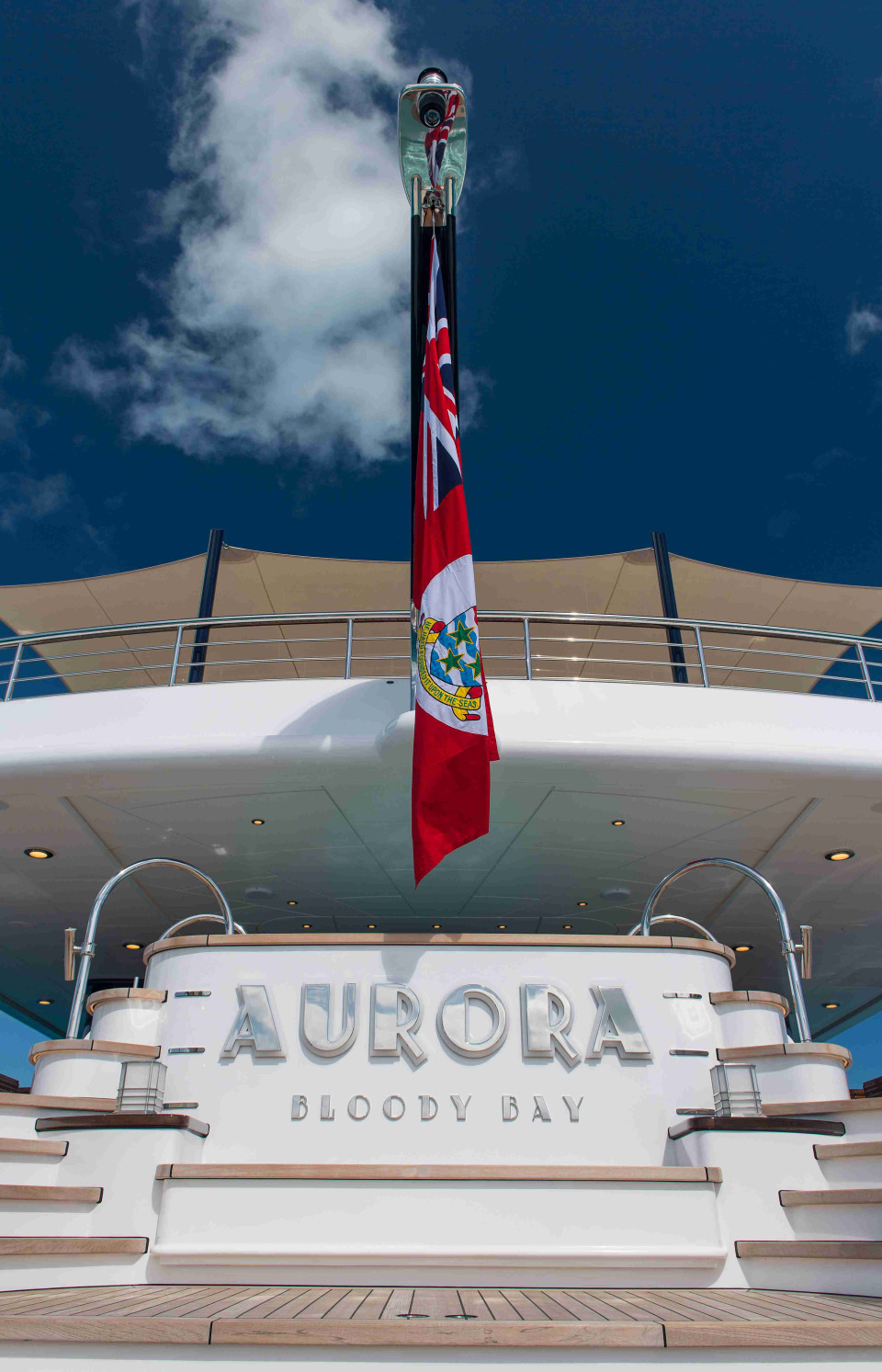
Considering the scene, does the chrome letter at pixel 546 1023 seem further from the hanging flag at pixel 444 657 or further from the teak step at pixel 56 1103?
the teak step at pixel 56 1103

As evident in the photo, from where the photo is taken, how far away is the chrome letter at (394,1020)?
135 inches

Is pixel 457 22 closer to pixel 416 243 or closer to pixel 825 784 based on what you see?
pixel 416 243

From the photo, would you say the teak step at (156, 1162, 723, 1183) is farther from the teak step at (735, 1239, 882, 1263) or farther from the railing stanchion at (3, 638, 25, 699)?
the railing stanchion at (3, 638, 25, 699)

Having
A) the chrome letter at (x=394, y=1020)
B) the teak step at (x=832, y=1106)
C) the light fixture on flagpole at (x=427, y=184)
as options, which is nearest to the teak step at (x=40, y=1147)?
the chrome letter at (x=394, y=1020)

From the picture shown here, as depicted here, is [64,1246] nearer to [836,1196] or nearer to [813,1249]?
[813,1249]

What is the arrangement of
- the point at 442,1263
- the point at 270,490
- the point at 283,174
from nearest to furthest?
the point at 442,1263 < the point at 283,174 < the point at 270,490

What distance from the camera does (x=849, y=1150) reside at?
2945mm

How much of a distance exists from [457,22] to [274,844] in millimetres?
8362

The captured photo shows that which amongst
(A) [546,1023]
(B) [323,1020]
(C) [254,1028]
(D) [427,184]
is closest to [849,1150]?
(A) [546,1023]

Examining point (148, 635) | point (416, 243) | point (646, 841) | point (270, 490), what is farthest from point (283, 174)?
point (270, 490)

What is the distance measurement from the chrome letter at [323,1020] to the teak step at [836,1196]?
1844 millimetres

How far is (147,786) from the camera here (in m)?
5.54

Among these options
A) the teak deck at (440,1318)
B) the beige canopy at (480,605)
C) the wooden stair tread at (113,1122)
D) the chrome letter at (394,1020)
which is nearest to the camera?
the teak deck at (440,1318)

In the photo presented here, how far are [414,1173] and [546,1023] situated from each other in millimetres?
869
